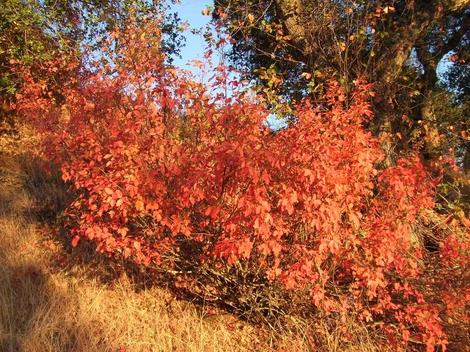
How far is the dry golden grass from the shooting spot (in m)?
4.36

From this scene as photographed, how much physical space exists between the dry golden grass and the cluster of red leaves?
2.25 ft

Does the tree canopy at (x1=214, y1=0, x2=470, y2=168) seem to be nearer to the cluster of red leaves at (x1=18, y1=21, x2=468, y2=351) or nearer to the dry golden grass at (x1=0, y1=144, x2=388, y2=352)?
the cluster of red leaves at (x1=18, y1=21, x2=468, y2=351)

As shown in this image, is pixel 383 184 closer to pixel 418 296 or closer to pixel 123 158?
pixel 418 296

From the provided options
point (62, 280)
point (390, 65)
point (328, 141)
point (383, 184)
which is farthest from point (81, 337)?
point (390, 65)

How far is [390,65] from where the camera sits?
23.1ft

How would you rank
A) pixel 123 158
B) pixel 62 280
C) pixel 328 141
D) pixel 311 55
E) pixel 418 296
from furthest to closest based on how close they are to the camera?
pixel 311 55, pixel 62 280, pixel 418 296, pixel 123 158, pixel 328 141

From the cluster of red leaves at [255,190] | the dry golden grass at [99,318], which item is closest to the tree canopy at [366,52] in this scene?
the cluster of red leaves at [255,190]

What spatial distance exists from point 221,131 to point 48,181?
6406 millimetres

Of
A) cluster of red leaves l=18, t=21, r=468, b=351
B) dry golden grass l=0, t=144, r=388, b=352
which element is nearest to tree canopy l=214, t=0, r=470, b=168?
cluster of red leaves l=18, t=21, r=468, b=351

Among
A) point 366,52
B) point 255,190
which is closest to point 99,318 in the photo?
point 255,190

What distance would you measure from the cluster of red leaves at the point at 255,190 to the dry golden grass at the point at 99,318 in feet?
2.25

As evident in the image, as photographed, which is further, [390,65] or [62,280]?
[390,65]

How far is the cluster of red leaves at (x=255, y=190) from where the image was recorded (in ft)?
12.0

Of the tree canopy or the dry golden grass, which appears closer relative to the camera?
the dry golden grass
